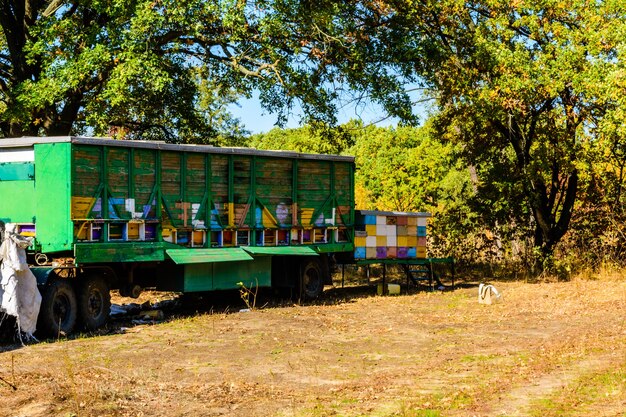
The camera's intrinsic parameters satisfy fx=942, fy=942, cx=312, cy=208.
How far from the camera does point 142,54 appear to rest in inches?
841

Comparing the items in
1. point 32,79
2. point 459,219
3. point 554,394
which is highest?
point 32,79

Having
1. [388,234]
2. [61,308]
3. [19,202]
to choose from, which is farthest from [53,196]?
[388,234]

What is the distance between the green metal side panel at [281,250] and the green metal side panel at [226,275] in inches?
10.6

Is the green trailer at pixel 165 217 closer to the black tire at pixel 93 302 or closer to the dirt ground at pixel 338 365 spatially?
the black tire at pixel 93 302

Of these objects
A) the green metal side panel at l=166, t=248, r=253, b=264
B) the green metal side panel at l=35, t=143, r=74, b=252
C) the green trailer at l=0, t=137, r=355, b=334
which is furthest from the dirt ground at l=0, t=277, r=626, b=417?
the green metal side panel at l=35, t=143, r=74, b=252

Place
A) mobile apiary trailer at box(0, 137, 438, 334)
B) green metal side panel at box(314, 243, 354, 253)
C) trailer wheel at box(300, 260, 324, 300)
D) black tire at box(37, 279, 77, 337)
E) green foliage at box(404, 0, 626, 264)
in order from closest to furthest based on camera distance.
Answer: black tire at box(37, 279, 77, 337) < mobile apiary trailer at box(0, 137, 438, 334) < trailer wheel at box(300, 260, 324, 300) < green metal side panel at box(314, 243, 354, 253) < green foliage at box(404, 0, 626, 264)

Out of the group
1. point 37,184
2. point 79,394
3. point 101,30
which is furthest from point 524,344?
point 101,30

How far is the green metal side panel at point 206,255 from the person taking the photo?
59.1 feet

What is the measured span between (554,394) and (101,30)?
15752 mm

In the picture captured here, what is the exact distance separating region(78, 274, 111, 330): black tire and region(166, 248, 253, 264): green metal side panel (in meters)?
1.55

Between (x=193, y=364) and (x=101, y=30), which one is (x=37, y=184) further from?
(x=101, y=30)

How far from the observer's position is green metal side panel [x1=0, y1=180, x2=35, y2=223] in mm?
16594

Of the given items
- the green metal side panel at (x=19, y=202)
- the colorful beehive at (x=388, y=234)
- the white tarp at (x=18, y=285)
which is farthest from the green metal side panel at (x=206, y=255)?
the colorful beehive at (x=388, y=234)

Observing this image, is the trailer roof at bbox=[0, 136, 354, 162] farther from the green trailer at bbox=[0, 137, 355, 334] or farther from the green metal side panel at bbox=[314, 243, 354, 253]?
the green metal side panel at bbox=[314, 243, 354, 253]
